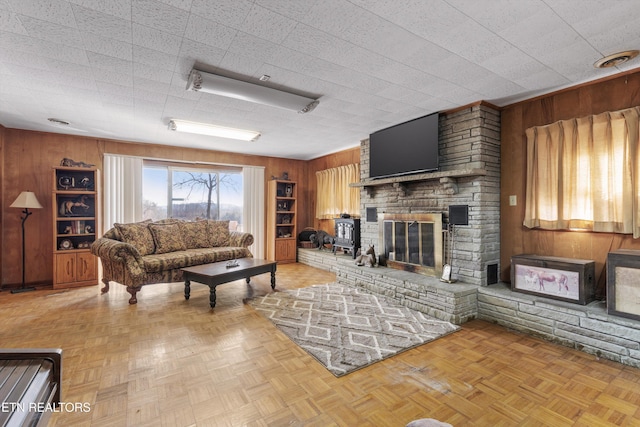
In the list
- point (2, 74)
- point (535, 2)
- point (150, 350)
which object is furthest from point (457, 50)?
point (2, 74)

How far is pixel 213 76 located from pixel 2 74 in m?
1.90

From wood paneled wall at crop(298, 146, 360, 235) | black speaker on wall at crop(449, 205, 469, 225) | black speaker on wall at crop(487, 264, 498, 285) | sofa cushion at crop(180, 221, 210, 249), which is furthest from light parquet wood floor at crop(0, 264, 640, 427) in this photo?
wood paneled wall at crop(298, 146, 360, 235)

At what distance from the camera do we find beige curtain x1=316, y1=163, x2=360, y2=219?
5.59 m

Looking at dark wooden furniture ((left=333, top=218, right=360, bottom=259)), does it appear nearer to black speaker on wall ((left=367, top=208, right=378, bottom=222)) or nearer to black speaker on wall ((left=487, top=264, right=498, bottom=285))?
black speaker on wall ((left=367, top=208, right=378, bottom=222))

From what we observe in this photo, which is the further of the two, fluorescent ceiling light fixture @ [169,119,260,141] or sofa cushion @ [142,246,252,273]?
fluorescent ceiling light fixture @ [169,119,260,141]

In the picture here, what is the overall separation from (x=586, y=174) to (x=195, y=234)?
526 centimetres

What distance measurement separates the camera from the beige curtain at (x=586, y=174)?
2.51 m

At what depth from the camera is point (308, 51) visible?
2.18 meters

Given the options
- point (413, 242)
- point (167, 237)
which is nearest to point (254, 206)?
point (167, 237)

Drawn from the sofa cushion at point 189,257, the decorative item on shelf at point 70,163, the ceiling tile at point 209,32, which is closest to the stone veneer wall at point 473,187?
the ceiling tile at point 209,32

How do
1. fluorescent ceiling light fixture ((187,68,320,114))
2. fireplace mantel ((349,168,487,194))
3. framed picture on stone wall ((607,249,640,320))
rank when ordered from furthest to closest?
fireplace mantel ((349,168,487,194)) → fluorescent ceiling light fixture ((187,68,320,114)) → framed picture on stone wall ((607,249,640,320))

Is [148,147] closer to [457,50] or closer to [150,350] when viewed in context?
[150,350]

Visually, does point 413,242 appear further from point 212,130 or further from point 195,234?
point 195,234

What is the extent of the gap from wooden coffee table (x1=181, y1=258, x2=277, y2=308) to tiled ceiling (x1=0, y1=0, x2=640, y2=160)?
6.47 ft
